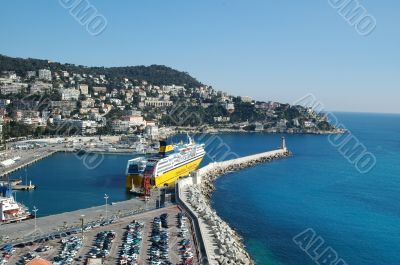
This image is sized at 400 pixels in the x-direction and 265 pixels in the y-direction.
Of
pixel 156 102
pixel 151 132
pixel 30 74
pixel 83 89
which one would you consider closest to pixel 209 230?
pixel 151 132

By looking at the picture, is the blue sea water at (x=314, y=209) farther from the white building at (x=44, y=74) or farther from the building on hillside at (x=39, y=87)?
the white building at (x=44, y=74)

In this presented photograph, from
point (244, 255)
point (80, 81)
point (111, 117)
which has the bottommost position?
point (244, 255)

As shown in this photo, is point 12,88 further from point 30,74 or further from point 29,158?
point 29,158

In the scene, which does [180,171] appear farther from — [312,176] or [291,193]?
[312,176]

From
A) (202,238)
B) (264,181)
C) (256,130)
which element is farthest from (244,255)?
(256,130)

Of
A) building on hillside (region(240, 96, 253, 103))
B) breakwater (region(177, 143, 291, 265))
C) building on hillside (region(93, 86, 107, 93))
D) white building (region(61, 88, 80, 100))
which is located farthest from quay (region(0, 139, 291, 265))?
building on hillside (region(240, 96, 253, 103))

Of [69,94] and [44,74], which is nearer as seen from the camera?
[69,94]
